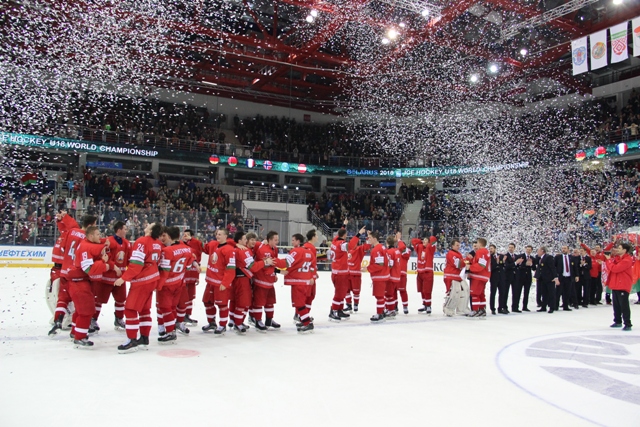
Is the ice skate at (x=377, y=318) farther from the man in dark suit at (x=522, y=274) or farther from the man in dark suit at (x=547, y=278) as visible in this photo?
the man in dark suit at (x=547, y=278)

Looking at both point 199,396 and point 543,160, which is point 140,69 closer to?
point 543,160

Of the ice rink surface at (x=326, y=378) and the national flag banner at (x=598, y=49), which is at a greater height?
the national flag banner at (x=598, y=49)

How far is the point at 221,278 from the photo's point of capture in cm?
786

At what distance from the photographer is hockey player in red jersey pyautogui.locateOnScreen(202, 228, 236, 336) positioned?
765 cm

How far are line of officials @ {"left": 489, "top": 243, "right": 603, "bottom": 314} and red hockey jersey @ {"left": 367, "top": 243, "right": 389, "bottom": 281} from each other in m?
3.43

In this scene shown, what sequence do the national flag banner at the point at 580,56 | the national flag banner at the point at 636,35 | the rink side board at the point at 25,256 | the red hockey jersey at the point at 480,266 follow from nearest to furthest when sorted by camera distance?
the red hockey jersey at the point at 480,266 → the national flag banner at the point at 636,35 → the rink side board at the point at 25,256 → the national flag banner at the point at 580,56

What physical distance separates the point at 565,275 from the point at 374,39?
15.6 m

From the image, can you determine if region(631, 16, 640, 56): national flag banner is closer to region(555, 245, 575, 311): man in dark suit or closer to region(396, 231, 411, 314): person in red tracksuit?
region(555, 245, 575, 311): man in dark suit

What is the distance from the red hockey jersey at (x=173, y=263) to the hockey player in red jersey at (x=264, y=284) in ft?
4.29

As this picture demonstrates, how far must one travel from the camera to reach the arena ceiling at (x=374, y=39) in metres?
20.6

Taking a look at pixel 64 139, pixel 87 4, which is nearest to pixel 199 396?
pixel 87 4

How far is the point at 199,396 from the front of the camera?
4.62m

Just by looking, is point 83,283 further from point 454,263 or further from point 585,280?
point 585,280

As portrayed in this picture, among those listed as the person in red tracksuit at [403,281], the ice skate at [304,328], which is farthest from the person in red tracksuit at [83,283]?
the person in red tracksuit at [403,281]
